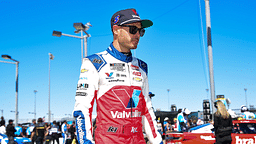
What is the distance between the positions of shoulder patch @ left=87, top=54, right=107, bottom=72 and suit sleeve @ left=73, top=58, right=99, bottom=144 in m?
0.02

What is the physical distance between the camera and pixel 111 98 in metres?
2.37

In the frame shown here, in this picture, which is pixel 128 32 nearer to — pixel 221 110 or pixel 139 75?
pixel 139 75

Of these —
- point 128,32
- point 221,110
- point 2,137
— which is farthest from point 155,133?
point 2,137

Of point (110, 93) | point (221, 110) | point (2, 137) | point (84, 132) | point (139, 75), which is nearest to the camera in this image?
point (84, 132)

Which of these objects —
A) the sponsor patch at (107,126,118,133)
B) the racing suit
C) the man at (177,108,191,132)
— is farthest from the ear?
the man at (177,108,191,132)

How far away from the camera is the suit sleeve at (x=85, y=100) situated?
2.20m

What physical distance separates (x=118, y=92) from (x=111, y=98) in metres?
0.08

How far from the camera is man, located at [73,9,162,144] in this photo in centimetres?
227

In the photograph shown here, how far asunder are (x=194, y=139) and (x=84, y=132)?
5.99m

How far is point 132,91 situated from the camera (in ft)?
8.05

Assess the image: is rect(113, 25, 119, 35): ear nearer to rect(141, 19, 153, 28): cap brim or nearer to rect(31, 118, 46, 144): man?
rect(141, 19, 153, 28): cap brim

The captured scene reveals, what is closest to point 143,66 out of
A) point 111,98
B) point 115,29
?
point 115,29

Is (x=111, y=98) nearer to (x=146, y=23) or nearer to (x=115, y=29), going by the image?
(x=115, y=29)

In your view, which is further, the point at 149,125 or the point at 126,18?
the point at 149,125
